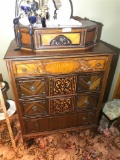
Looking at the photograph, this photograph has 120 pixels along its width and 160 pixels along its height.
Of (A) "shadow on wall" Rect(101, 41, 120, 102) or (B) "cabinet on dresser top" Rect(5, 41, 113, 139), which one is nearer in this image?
(B) "cabinet on dresser top" Rect(5, 41, 113, 139)

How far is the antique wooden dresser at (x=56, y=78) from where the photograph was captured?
1259mm

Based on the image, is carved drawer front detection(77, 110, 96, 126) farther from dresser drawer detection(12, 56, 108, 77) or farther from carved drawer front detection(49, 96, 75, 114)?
dresser drawer detection(12, 56, 108, 77)

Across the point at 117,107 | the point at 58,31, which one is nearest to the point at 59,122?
the point at 117,107

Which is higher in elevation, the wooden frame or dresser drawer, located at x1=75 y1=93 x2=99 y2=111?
dresser drawer, located at x1=75 y1=93 x2=99 y2=111

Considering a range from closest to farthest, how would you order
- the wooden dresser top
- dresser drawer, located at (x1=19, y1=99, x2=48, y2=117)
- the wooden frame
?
1. the wooden dresser top
2. dresser drawer, located at (x1=19, y1=99, x2=48, y2=117)
3. the wooden frame

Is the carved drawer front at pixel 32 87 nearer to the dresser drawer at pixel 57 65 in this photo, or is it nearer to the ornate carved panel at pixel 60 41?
the dresser drawer at pixel 57 65

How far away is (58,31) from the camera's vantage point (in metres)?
1.25

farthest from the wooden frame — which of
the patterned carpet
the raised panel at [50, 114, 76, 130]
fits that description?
the raised panel at [50, 114, 76, 130]

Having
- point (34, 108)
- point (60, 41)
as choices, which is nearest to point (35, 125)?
point (34, 108)

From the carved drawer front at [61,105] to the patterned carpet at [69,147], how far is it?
562 mm

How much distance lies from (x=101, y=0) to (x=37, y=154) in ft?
6.53

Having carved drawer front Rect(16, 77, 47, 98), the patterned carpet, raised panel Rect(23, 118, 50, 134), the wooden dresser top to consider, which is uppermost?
the wooden dresser top

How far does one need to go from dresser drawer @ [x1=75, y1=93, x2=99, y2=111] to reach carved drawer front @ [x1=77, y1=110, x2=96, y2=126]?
0.32 feet

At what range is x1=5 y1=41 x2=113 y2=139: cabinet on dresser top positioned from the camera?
1260 mm
